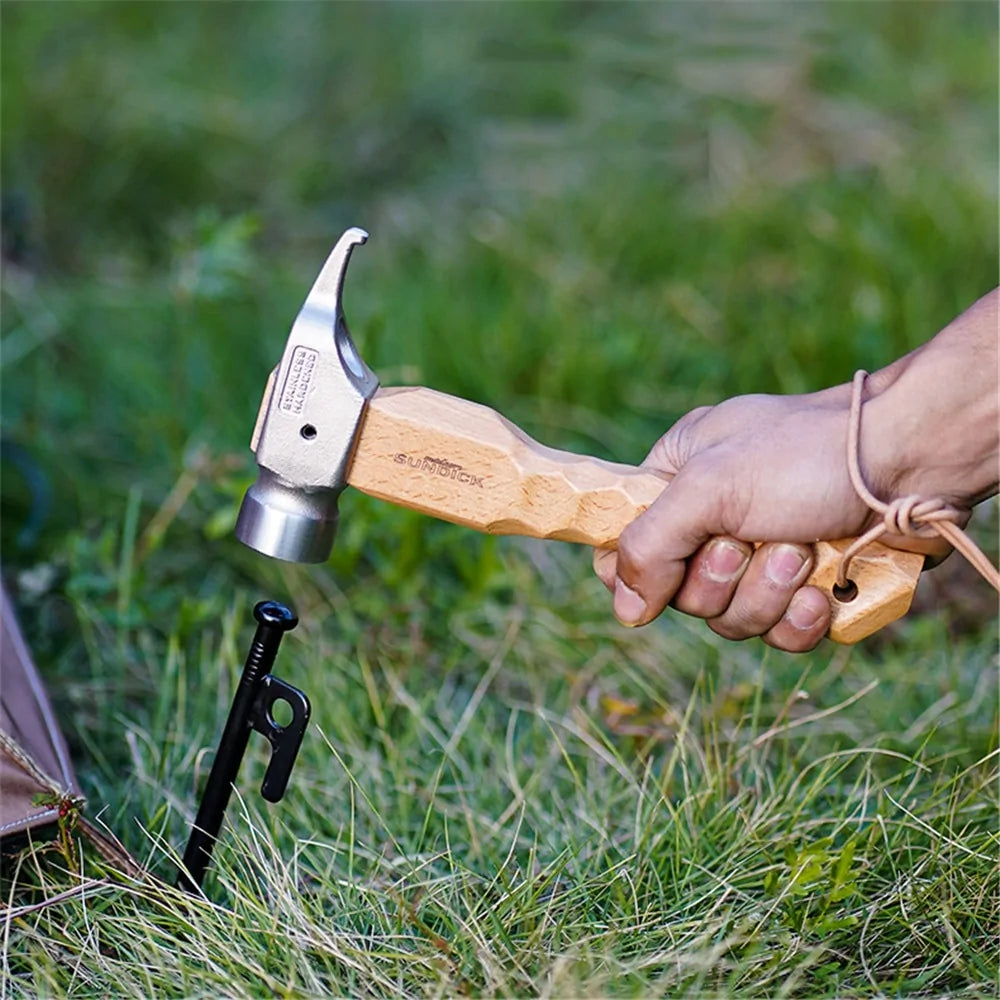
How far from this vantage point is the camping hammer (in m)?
1.79

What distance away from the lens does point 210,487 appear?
3.06 meters

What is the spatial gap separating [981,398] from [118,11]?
4669 millimetres

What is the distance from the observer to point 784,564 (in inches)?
72.1

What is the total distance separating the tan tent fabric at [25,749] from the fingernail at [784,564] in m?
1.00

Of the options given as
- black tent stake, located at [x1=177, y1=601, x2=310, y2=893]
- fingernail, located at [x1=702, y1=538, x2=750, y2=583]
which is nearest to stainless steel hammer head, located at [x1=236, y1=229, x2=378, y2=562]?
black tent stake, located at [x1=177, y1=601, x2=310, y2=893]

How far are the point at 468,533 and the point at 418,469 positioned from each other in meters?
1.27

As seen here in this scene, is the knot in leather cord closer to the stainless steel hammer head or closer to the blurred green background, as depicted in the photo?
the stainless steel hammer head

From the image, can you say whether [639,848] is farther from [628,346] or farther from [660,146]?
[660,146]

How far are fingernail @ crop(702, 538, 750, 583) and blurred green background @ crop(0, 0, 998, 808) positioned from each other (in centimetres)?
104

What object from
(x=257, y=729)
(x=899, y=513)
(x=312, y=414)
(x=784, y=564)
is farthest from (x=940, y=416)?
(x=257, y=729)

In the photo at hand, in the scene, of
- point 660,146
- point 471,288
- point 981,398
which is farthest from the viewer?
point 660,146

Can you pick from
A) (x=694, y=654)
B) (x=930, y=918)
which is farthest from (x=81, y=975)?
(x=694, y=654)

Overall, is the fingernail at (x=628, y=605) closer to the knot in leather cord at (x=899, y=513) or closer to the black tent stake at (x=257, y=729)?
the knot in leather cord at (x=899, y=513)

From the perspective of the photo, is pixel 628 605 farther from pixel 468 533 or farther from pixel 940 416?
pixel 468 533
